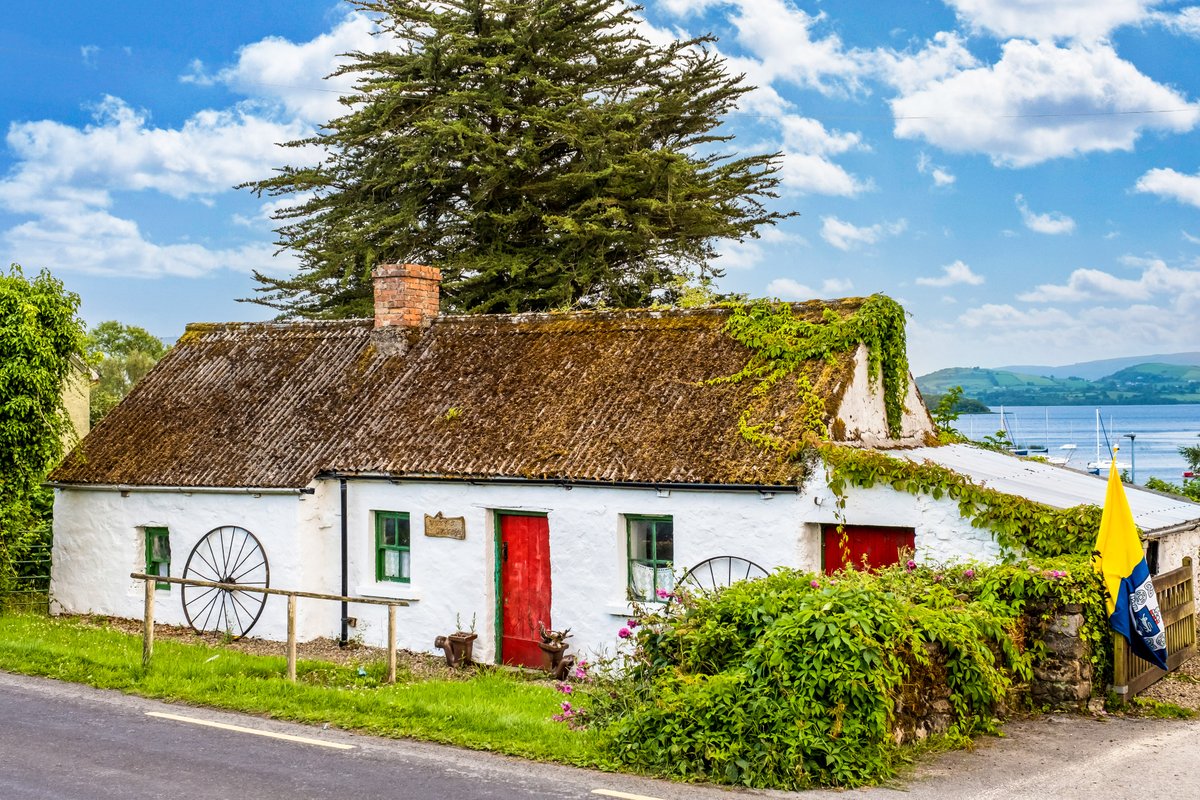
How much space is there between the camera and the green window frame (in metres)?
17.9

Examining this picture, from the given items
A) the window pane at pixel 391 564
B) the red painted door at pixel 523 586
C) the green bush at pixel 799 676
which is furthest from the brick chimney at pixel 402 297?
the green bush at pixel 799 676

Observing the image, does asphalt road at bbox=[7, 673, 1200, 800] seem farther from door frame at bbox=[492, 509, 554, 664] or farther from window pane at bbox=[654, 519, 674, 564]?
window pane at bbox=[654, 519, 674, 564]

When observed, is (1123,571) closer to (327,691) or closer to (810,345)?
(810,345)

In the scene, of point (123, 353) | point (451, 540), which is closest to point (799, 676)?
point (451, 540)

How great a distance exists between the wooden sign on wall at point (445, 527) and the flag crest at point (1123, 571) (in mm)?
8715

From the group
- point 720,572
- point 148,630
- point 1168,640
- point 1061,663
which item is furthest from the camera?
point 720,572

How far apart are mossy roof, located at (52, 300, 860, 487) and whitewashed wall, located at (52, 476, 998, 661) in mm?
389

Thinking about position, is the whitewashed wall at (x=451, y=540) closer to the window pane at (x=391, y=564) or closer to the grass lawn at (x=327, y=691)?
the window pane at (x=391, y=564)

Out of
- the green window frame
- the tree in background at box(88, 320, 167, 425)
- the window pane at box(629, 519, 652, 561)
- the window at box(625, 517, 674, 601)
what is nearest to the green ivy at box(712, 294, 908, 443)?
the window at box(625, 517, 674, 601)

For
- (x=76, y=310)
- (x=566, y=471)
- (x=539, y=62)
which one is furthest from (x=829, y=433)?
(x=539, y=62)

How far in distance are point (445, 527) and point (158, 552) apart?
604 cm

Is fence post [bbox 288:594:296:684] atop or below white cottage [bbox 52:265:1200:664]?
below

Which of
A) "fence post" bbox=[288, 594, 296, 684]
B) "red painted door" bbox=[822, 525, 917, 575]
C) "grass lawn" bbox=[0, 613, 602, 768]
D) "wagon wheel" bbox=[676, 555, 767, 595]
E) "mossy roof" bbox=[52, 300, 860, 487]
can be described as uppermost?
"mossy roof" bbox=[52, 300, 860, 487]

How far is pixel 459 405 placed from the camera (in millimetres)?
A: 18484
